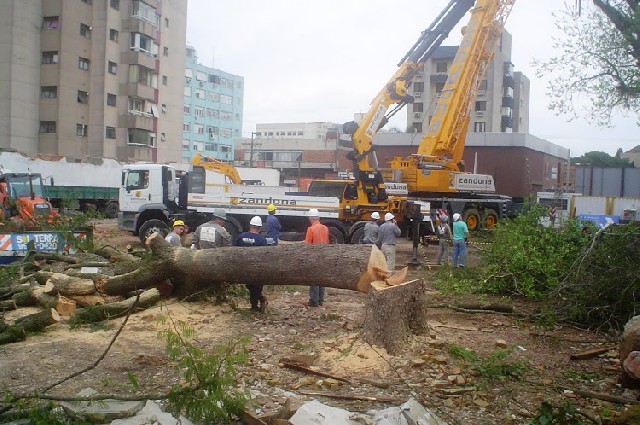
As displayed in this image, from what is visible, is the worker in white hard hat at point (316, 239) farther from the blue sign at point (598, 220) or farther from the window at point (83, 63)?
the window at point (83, 63)

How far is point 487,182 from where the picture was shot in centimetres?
1997

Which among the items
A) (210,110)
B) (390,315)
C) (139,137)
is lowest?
(390,315)

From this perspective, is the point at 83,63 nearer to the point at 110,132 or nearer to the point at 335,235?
the point at 110,132

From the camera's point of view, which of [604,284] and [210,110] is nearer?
[604,284]

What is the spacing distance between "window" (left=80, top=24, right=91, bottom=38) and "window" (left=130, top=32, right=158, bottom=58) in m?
2.93

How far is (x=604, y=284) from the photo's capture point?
23.7 feet

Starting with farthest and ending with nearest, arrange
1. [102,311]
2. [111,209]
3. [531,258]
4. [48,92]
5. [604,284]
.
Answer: [48,92] → [111,209] → [531,258] → [604,284] → [102,311]

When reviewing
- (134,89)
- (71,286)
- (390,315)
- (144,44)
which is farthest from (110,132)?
(390,315)

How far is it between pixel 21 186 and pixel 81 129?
69.2ft

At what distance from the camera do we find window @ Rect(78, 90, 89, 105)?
35500 mm

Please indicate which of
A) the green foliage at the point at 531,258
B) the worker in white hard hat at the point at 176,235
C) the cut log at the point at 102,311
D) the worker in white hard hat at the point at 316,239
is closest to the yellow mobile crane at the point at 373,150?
the green foliage at the point at 531,258

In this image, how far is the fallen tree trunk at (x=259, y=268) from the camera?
6578mm

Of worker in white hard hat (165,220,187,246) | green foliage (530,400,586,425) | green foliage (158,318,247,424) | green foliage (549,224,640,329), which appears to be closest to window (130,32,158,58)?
worker in white hard hat (165,220,187,246)

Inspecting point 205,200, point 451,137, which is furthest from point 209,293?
point 451,137
